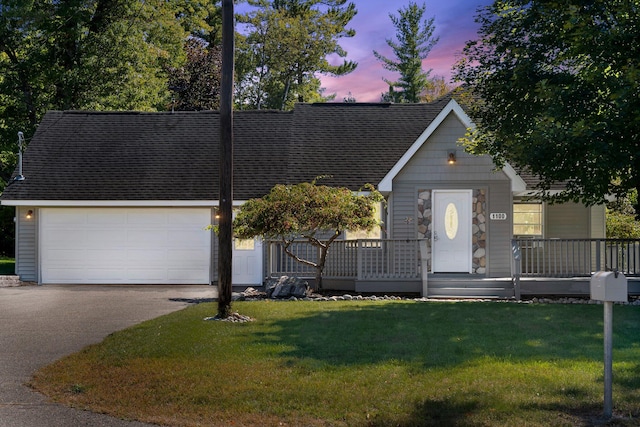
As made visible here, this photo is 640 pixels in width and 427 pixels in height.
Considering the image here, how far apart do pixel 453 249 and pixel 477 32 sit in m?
5.62

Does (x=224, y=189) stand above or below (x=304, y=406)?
above

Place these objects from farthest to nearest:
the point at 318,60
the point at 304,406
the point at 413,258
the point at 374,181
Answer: the point at 318,60 < the point at 374,181 < the point at 413,258 < the point at 304,406

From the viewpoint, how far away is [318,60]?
42.7 meters

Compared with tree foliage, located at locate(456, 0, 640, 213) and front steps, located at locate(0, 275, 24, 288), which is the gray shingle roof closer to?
front steps, located at locate(0, 275, 24, 288)

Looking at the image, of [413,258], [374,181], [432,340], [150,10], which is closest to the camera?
[432,340]

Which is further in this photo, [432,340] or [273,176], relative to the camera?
[273,176]

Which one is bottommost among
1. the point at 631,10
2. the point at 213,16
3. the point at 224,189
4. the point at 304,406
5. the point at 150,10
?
the point at 304,406

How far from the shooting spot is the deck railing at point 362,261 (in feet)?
58.4

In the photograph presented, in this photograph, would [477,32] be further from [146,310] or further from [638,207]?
[146,310]

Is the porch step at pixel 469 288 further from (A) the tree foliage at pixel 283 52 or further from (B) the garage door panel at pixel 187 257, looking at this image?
(A) the tree foliage at pixel 283 52

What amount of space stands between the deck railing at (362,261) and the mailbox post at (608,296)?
36.2ft

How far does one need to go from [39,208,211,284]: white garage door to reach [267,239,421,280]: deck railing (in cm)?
341

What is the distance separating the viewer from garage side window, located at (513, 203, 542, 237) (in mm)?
20094

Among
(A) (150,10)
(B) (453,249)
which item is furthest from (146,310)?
(A) (150,10)
